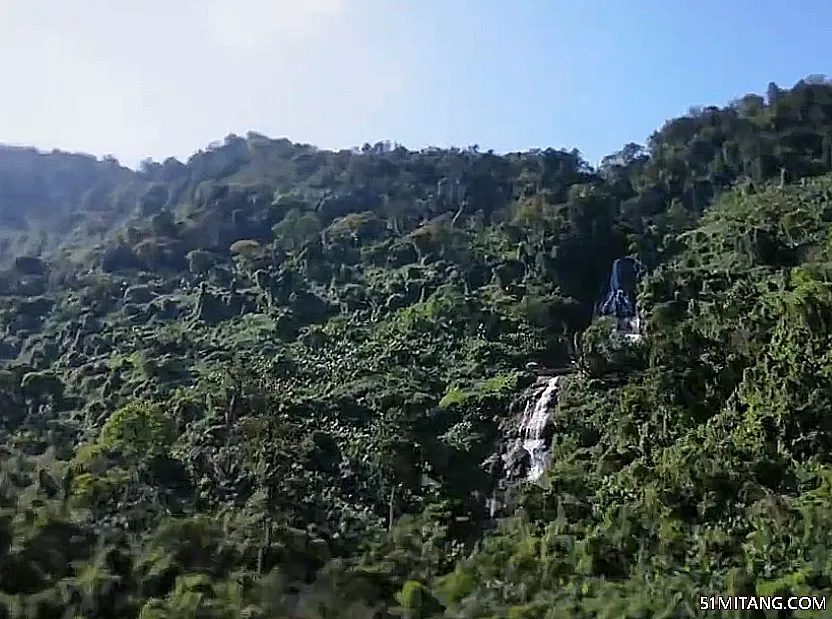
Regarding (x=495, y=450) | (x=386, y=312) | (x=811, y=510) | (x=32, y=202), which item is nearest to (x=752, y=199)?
(x=386, y=312)

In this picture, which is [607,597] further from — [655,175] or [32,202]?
[32,202]

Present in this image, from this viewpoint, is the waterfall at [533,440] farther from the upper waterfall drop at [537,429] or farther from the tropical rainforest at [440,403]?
the tropical rainforest at [440,403]

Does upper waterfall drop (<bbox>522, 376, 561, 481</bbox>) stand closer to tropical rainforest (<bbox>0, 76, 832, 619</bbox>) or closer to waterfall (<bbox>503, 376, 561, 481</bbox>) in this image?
waterfall (<bbox>503, 376, 561, 481</bbox>)

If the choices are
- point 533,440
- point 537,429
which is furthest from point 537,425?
point 533,440

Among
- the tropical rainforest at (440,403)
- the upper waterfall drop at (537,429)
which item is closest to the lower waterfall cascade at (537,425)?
the upper waterfall drop at (537,429)

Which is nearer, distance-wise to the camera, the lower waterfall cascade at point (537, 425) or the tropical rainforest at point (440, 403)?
the tropical rainforest at point (440, 403)

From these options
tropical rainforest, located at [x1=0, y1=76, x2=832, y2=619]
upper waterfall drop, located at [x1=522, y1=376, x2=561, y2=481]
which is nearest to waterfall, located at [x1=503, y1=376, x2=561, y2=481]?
upper waterfall drop, located at [x1=522, y1=376, x2=561, y2=481]

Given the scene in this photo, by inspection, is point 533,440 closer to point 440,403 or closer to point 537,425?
point 537,425

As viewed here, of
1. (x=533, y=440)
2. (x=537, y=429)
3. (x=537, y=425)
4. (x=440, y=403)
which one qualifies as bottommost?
(x=533, y=440)

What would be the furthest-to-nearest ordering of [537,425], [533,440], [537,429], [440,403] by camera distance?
[440,403]
[537,425]
[537,429]
[533,440]
